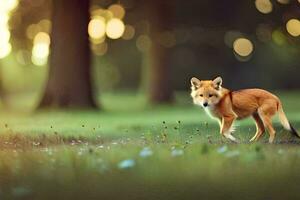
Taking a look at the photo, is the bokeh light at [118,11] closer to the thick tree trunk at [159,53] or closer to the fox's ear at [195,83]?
the thick tree trunk at [159,53]

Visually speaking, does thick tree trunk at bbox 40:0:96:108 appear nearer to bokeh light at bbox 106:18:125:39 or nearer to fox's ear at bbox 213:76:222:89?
bokeh light at bbox 106:18:125:39

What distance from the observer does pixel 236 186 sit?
371 cm

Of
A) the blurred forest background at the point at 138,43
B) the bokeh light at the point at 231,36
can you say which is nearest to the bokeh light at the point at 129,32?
the blurred forest background at the point at 138,43

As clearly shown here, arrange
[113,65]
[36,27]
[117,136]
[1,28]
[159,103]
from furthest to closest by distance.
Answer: [36,27] → [113,65] → [159,103] → [1,28] → [117,136]

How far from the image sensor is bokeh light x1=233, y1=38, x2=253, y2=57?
5363mm

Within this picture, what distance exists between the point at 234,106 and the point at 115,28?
80.7 inches

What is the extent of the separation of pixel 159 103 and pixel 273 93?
4.30ft

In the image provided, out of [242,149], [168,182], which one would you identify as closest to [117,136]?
[168,182]

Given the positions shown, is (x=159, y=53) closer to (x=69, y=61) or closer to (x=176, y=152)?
(x=69, y=61)

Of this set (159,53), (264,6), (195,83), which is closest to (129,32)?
(159,53)

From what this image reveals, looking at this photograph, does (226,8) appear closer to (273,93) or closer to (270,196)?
(273,93)

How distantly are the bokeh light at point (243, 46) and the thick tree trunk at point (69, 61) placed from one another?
4.14 feet

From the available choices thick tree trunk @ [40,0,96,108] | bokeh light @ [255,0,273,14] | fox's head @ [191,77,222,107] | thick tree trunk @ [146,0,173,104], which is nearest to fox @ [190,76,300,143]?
fox's head @ [191,77,222,107]

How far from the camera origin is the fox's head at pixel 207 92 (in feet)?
13.0
